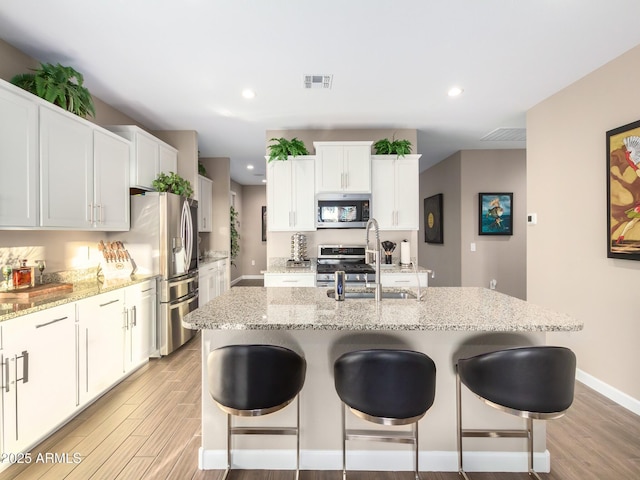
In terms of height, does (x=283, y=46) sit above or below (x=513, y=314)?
above

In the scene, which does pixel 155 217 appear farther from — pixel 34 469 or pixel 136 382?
pixel 34 469

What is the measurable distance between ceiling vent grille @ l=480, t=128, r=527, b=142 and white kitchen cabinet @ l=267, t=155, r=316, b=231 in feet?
8.30

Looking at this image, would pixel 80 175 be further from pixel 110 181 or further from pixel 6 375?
pixel 6 375

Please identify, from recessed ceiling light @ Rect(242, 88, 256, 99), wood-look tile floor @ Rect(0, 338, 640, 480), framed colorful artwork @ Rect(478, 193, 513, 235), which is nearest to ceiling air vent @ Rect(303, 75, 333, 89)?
recessed ceiling light @ Rect(242, 88, 256, 99)

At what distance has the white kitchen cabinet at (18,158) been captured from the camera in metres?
2.01

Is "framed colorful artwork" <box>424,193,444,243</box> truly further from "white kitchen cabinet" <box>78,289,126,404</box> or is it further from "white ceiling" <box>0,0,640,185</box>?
"white kitchen cabinet" <box>78,289,126,404</box>

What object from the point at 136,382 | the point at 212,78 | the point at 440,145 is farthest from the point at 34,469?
the point at 440,145

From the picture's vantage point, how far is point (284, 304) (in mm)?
1883

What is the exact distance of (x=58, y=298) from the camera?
216 cm

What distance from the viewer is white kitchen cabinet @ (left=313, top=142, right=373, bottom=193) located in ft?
13.1

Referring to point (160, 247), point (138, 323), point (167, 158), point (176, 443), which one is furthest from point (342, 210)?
point (176, 443)

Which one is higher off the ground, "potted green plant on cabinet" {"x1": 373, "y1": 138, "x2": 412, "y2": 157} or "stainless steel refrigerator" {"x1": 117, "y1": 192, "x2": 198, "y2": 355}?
"potted green plant on cabinet" {"x1": 373, "y1": 138, "x2": 412, "y2": 157}

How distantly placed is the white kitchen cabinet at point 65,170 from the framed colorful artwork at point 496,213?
16.8ft

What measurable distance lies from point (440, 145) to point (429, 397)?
4423 mm
